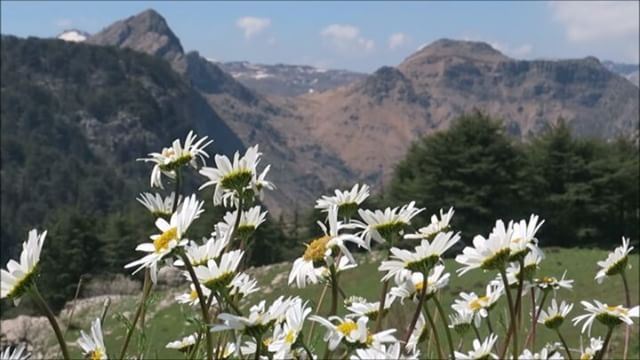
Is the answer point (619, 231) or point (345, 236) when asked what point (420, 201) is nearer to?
point (619, 231)

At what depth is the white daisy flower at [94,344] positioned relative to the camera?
1786 mm

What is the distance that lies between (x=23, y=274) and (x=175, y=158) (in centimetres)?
74

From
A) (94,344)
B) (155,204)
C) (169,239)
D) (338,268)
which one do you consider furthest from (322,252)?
(155,204)

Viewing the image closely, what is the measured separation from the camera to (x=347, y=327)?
5.63ft

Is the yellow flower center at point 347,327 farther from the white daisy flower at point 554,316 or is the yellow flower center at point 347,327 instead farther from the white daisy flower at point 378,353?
the white daisy flower at point 554,316

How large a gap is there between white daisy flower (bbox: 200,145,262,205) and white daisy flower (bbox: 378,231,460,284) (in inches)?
16.1

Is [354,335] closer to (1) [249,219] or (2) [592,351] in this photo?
(1) [249,219]

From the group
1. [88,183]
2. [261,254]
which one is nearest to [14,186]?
[88,183]

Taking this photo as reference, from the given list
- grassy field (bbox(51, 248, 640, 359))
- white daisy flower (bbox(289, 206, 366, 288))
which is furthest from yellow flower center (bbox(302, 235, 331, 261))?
grassy field (bbox(51, 248, 640, 359))

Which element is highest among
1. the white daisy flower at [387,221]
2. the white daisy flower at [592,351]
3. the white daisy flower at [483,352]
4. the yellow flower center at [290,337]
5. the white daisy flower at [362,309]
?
the white daisy flower at [387,221]

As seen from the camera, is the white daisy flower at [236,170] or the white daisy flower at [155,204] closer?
the white daisy flower at [236,170]

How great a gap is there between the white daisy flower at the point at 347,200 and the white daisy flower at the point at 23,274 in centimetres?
85

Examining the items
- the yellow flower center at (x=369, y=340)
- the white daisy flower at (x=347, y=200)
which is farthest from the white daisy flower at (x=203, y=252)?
the white daisy flower at (x=347, y=200)

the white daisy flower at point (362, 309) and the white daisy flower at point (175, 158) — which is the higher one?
the white daisy flower at point (175, 158)
